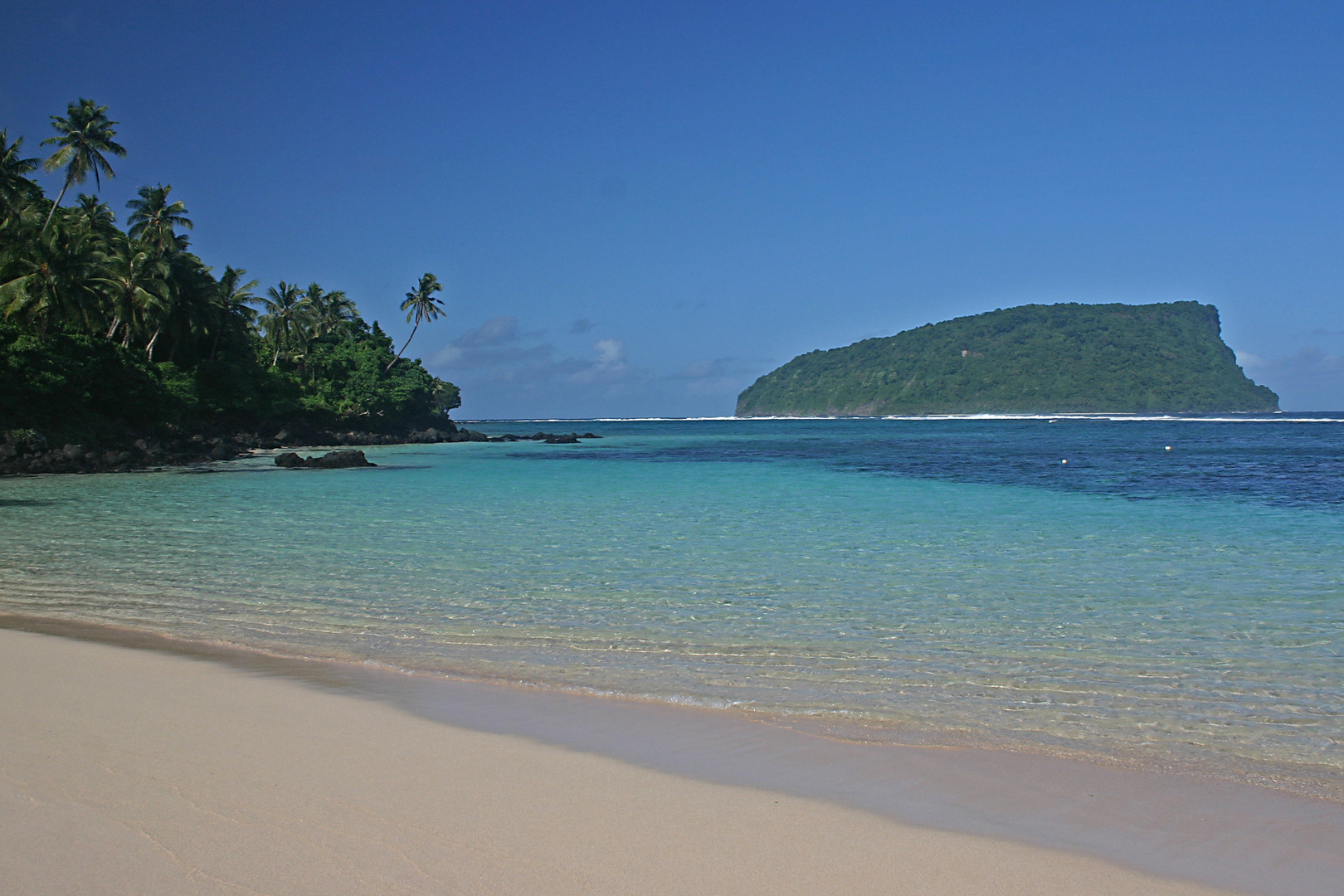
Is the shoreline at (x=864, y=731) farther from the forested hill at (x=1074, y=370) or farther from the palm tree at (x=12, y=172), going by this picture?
the forested hill at (x=1074, y=370)

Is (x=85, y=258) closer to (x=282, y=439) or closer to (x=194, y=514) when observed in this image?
(x=282, y=439)

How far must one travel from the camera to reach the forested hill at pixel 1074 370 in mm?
162500

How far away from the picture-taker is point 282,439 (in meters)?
48.4

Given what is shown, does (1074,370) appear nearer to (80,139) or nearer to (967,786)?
(80,139)

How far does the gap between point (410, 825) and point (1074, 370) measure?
188 metres

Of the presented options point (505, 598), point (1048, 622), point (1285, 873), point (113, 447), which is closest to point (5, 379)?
point (113, 447)

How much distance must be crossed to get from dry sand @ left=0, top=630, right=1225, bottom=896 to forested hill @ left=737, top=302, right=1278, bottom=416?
580 feet

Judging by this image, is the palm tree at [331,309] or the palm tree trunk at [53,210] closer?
the palm tree trunk at [53,210]

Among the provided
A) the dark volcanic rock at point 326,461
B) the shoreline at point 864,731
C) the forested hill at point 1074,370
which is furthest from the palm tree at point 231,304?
the forested hill at point 1074,370

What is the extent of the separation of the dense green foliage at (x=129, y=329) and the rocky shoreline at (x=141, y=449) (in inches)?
47.7

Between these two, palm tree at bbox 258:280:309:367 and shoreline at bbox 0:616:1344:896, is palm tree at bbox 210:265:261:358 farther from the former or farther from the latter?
shoreline at bbox 0:616:1344:896

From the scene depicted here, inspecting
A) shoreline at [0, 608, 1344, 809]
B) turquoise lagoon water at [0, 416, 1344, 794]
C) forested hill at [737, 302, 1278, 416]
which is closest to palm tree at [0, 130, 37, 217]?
turquoise lagoon water at [0, 416, 1344, 794]

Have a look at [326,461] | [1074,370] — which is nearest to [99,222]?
[326,461]

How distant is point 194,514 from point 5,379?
750 inches
